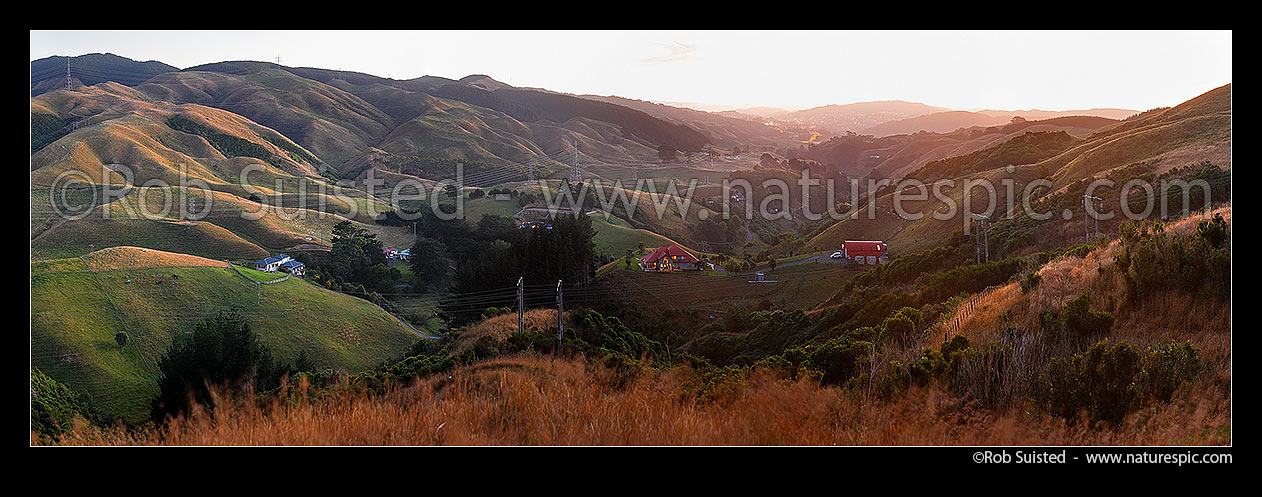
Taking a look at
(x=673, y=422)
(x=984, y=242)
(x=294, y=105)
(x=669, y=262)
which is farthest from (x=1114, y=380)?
(x=294, y=105)

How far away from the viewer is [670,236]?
66312 millimetres

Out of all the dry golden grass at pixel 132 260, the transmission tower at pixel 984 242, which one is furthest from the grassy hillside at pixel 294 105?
the transmission tower at pixel 984 242

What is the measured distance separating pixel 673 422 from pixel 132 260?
41809mm

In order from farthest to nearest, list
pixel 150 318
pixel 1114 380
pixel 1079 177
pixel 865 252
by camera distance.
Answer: pixel 1079 177 → pixel 865 252 → pixel 150 318 → pixel 1114 380

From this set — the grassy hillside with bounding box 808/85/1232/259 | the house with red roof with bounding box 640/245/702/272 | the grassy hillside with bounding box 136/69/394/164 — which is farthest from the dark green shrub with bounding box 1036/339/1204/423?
the grassy hillside with bounding box 136/69/394/164

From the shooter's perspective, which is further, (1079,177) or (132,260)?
(1079,177)

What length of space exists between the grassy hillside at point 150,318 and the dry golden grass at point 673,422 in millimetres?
21557

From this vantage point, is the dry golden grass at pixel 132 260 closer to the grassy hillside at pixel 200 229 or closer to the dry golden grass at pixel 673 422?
the grassy hillside at pixel 200 229

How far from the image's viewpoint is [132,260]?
35.3 m

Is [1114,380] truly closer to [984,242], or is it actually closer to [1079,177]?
[984,242]

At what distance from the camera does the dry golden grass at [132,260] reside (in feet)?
111

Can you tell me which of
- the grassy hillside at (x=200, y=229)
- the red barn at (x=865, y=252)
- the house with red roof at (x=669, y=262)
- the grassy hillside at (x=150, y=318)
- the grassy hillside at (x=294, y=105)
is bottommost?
the grassy hillside at (x=150, y=318)

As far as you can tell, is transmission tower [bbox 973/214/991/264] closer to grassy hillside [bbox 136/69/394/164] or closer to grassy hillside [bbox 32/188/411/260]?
grassy hillside [bbox 32/188/411/260]
